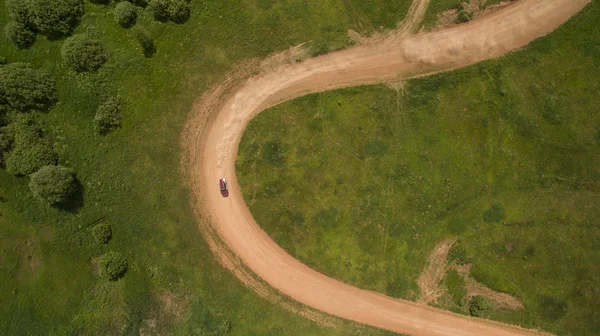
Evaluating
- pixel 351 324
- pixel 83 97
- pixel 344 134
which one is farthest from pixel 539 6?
pixel 83 97

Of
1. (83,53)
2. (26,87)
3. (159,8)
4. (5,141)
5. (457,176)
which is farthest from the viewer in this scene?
(457,176)

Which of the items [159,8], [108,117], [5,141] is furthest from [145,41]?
[5,141]

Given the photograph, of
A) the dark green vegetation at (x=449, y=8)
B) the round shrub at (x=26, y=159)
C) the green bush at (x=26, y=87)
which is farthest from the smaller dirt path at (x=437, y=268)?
the green bush at (x=26, y=87)

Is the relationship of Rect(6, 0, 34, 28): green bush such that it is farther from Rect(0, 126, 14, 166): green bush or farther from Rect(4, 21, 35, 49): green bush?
Rect(0, 126, 14, 166): green bush

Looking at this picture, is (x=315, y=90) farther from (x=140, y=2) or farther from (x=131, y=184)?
(x=131, y=184)

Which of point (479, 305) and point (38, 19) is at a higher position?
point (38, 19)

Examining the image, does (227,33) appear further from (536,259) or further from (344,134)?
(536,259)
